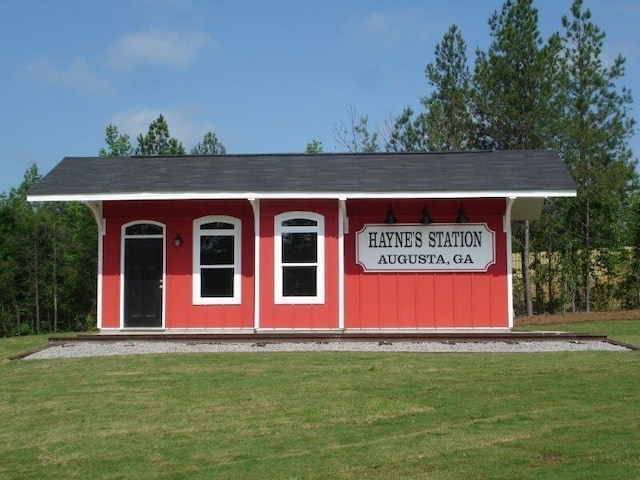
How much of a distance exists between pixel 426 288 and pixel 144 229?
534 centimetres

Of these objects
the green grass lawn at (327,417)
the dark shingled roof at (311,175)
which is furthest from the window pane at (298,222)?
the green grass lawn at (327,417)

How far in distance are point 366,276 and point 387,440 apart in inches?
316

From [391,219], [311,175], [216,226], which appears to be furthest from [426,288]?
[216,226]

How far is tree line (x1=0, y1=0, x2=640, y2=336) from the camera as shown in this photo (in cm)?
2430

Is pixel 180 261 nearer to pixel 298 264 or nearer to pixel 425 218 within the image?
pixel 298 264

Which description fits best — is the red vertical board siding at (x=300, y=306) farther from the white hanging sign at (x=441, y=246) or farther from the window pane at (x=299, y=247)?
the white hanging sign at (x=441, y=246)

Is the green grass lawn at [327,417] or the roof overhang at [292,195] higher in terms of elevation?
→ the roof overhang at [292,195]

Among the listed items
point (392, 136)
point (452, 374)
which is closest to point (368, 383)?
point (452, 374)

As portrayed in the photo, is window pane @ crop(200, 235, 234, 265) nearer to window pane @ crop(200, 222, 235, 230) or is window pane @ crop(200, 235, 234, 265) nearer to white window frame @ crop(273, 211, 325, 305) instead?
window pane @ crop(200, 222, 235, 230)

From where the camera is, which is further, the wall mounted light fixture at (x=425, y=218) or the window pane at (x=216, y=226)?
the window pane at (x=216, y=226)

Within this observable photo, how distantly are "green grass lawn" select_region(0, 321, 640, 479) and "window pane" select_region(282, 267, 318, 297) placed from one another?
3209 millimetres

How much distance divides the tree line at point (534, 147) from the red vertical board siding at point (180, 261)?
40.4ft

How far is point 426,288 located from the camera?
48.8 feet

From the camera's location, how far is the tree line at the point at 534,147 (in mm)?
24297
